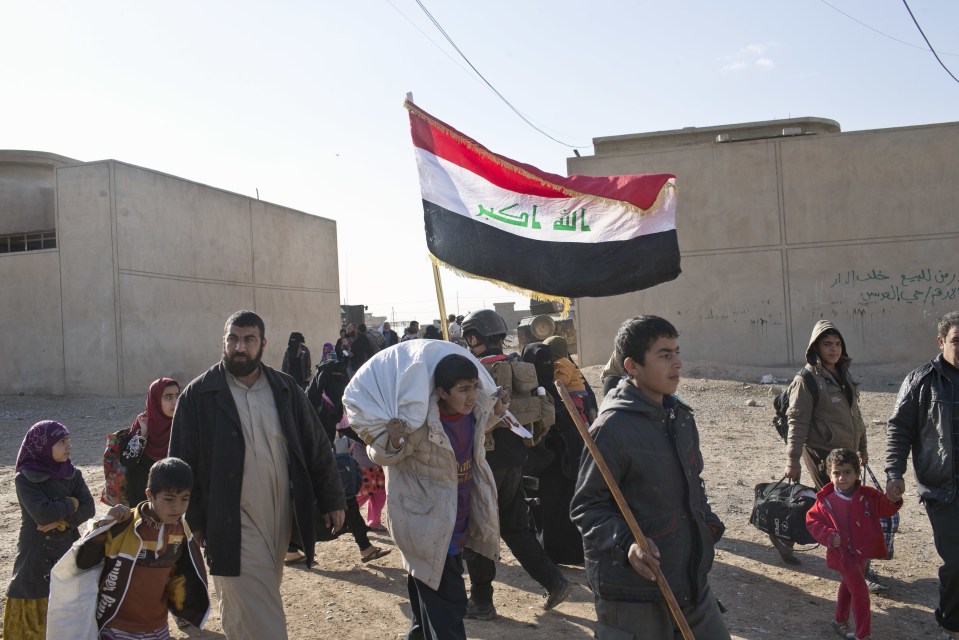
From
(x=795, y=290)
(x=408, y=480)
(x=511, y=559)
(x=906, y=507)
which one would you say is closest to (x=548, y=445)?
(x=511, y=559)

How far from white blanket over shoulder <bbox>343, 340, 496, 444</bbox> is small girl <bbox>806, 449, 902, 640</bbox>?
7.76ft

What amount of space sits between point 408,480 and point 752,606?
8.64ft

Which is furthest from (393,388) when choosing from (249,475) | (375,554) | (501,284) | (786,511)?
(786,511)

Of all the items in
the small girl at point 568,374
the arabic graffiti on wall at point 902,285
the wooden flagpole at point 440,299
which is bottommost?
the small girl at point 568,374

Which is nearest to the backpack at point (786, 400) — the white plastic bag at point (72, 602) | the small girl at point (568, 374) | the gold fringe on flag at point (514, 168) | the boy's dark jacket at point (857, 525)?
the boy's dark jacket at point (857, 525)

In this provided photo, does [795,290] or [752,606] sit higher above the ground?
[795,290]

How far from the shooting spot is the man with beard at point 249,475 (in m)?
3.78

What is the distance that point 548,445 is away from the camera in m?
5.82

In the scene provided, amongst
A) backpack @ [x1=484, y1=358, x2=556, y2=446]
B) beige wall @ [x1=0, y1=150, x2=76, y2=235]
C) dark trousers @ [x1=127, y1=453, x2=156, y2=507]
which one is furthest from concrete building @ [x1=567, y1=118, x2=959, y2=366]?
beige wall @ [x1=0, y1=150, x2=76, y2=235]

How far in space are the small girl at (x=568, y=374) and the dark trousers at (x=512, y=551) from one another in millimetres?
950

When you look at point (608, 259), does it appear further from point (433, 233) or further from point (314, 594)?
point (314, 594)

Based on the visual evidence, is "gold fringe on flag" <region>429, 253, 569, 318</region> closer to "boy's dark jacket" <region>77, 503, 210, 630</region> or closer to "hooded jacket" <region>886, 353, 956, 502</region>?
"hooded jacket" <region>886, 353, 956, 502</region>

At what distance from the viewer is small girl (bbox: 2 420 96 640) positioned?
14.0 feet

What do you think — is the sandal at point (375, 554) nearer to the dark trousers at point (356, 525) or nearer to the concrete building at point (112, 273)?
the dark trousers at point (356, 525)
